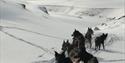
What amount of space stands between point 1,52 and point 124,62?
23.1ft

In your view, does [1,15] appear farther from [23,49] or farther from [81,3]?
[81,3]

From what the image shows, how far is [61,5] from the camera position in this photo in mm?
94938

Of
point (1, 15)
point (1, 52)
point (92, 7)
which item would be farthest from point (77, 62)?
point (92, 7)

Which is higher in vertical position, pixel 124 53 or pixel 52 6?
pixel 52 6

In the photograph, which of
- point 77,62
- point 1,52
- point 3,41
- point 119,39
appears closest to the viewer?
point 77,62

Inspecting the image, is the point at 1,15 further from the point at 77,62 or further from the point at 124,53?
the point at 77,62

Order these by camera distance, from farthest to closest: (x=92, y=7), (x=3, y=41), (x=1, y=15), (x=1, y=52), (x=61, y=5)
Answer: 1. (x=61, y=5)
2. (x=92, y=7)
3. (x=1, y=15)
4. (x=3, y=41)
5. (x=1, y=52)

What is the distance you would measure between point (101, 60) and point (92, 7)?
72.2 meters

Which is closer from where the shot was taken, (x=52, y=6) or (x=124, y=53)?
(x=124, y=53)

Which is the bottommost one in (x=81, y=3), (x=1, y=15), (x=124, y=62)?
(x=124, y=62)

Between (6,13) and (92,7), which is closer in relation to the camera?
(6,13)

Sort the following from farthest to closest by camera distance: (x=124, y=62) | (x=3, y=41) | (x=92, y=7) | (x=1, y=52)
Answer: (x=92, y=7) → (x=3, y=41) → (x=1, y=52) → (x=124, y=62)

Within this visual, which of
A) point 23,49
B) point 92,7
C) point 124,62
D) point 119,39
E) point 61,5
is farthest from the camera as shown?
point 61,5

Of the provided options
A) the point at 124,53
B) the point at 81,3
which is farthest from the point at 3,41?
the point at 81,3
